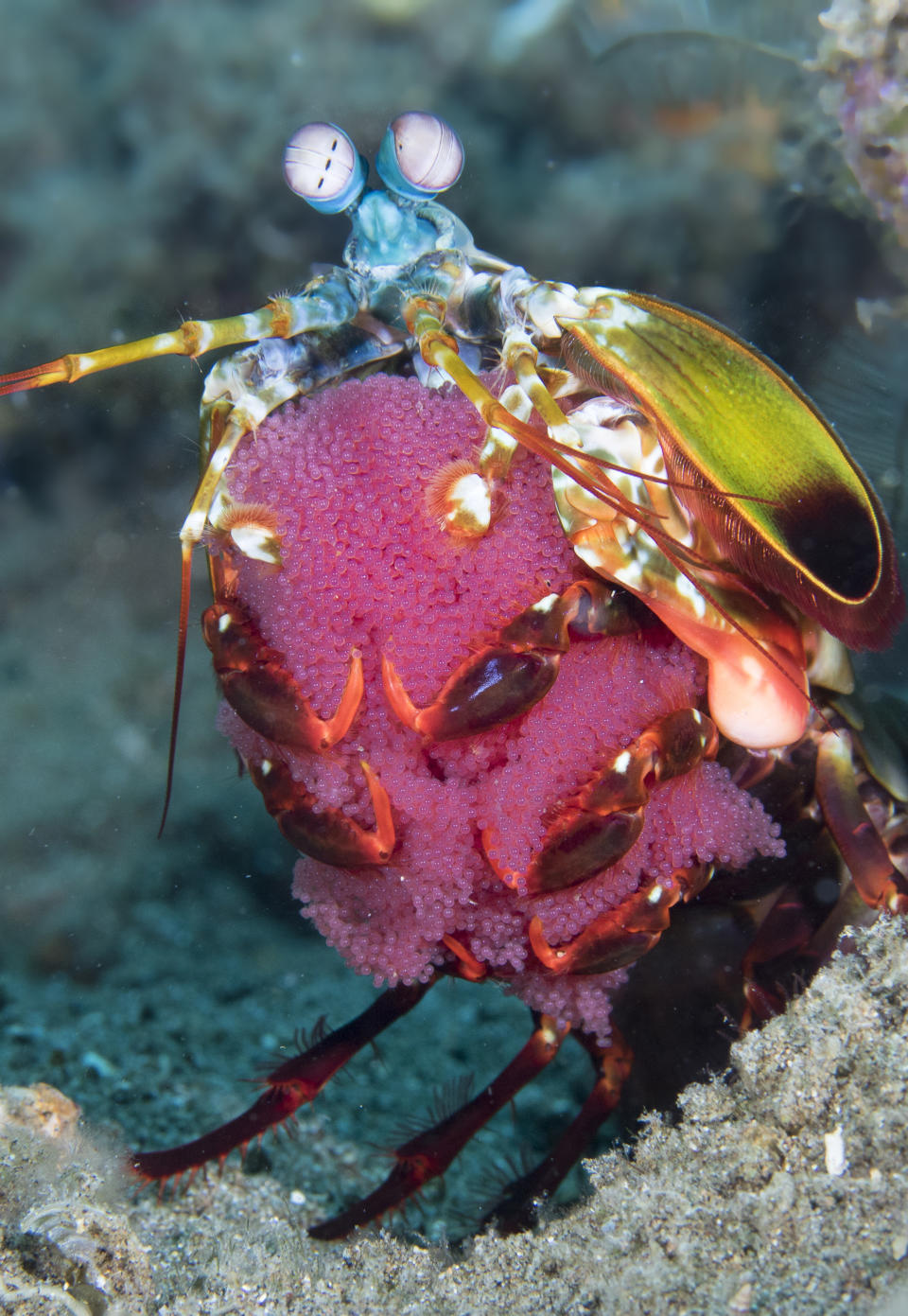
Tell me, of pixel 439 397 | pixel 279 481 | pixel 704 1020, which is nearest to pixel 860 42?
pixel 439 397

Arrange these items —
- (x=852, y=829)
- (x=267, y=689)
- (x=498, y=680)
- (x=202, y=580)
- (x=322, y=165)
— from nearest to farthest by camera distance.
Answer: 1. (x=498, y=680)
2. (x=267, y=689)
3. (x=322, y=165)
4. (x=852, y=829)
5. (x=202, y=580)

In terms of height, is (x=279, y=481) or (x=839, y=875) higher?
(x=279, y=481)

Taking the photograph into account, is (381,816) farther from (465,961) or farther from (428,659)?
(465,961)

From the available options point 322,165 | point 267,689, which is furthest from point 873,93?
point 267,689

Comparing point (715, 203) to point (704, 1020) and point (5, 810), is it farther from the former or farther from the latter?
point (5, 810)

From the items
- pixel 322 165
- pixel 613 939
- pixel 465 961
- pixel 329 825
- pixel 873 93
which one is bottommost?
pixel 465 961

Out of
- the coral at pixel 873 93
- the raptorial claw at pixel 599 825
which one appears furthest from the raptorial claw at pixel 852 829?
the coral at pixel 873 93
